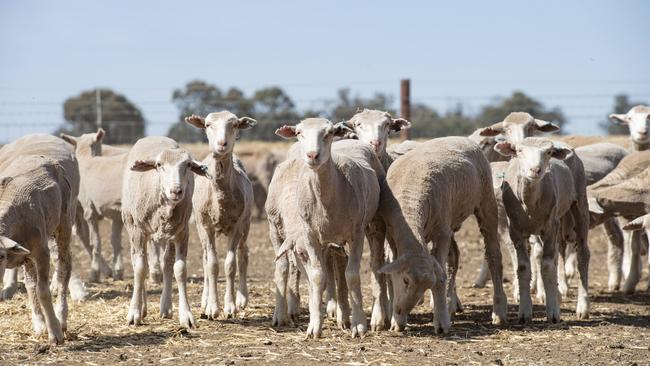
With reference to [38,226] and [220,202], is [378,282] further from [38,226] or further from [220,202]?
[38,226]

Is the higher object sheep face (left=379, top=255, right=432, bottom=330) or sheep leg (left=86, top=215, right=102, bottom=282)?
sheep face (left=379, top=255, right=432, bottom=330)

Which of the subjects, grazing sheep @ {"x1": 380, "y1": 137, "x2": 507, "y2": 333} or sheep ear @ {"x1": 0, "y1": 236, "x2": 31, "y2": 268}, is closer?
sheep ear @ {"x1": 0, "y1": 236, "x2": 31, "y2": 268}

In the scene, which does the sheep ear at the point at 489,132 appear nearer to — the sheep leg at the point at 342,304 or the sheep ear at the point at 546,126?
the sheep ear at the point at 546,126

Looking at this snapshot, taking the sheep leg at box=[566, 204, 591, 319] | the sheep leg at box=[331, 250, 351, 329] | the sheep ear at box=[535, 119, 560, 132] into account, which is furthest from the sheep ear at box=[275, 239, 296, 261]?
the sheep ear at box=[535, 119, 560, 132]

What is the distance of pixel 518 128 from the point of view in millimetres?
11953

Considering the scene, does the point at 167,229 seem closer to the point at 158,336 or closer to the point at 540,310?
the point at 158,336

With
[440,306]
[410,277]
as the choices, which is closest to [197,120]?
[410,277]

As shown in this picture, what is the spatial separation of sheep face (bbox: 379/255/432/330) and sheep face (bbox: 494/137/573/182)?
1.58m

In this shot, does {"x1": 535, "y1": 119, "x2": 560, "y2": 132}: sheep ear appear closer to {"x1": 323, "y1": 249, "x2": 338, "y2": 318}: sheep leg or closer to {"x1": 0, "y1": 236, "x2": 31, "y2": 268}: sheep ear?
{"x1": 323, "y1": 249, "x2": 338, "y2": 318}: sheep leg

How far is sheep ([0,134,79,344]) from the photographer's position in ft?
27.2

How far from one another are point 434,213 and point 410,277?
0.97 m

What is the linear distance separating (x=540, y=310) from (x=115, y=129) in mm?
17205

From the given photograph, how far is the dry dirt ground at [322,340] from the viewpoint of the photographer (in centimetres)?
792

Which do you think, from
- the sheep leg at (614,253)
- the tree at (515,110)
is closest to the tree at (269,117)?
the tree at (515,110)
